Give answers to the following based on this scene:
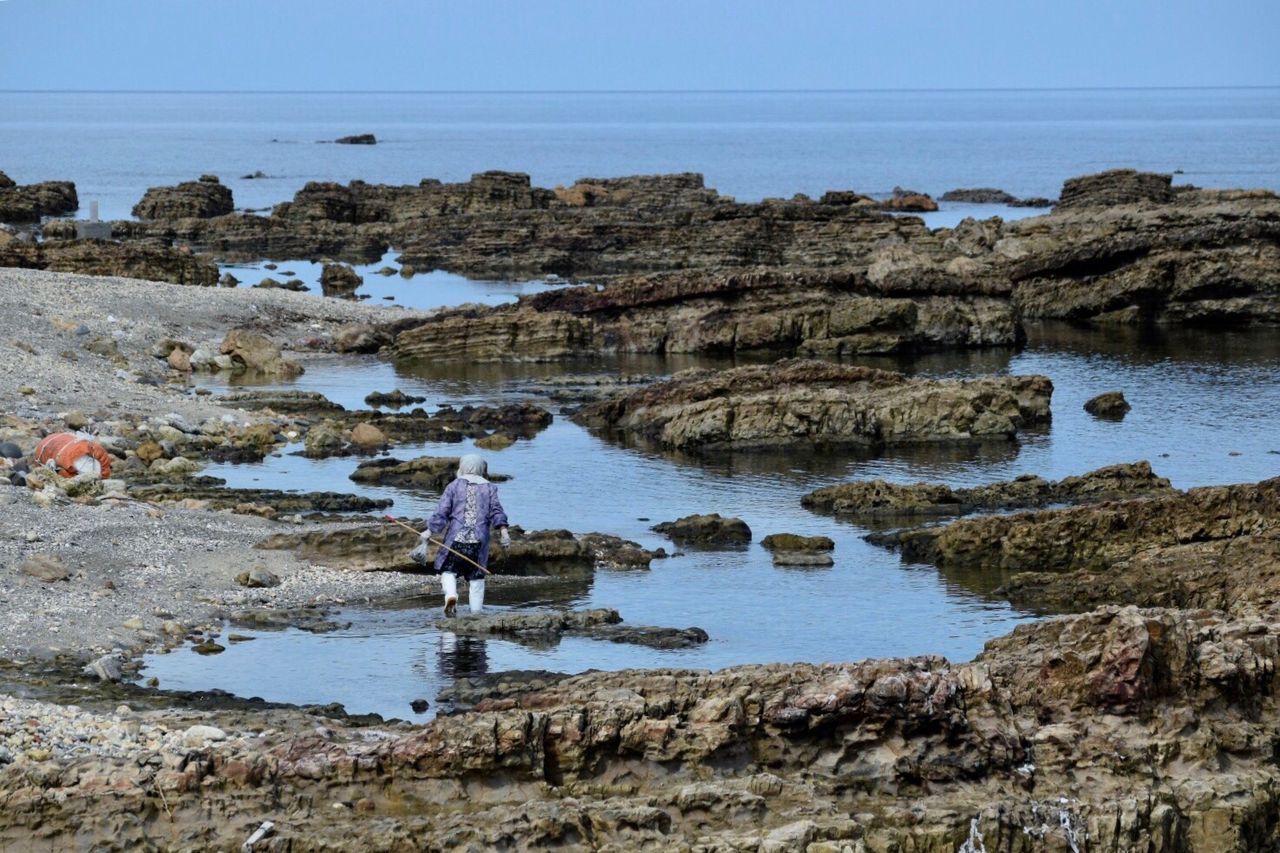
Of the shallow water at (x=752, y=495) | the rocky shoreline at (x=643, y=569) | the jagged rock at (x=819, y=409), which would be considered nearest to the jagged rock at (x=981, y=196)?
the rocky shoreline at (x=643, y=569)

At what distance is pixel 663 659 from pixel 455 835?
748 centimetres

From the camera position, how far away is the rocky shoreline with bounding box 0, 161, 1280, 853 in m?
11.5

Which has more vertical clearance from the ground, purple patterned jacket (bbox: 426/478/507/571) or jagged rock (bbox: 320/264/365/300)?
jagged rock (bbox: 320/264/365/300)

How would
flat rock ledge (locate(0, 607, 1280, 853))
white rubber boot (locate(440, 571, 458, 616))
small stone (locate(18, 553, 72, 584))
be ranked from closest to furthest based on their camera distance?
1. flat rock ledge (locate(0, 607, 1280, 853))
2. small stone (locate(18, 553, 72, 584))
3. white rubber boot (locate(440, 571, 458, 616))

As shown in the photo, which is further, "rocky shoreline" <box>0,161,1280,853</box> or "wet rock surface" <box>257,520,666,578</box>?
"wet rock surface" <box>257,520,666,578</box>

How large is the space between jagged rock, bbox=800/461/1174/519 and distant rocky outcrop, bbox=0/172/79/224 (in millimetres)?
73576

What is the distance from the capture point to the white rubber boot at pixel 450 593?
19.4 meters

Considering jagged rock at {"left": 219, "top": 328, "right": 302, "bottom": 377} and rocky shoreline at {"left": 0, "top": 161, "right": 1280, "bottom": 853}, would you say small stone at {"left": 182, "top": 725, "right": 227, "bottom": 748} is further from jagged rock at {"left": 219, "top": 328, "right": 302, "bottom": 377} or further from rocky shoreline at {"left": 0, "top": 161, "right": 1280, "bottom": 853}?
jagged rock at {"left": 219, "top": 328, "right": 302, "bottom": 377}

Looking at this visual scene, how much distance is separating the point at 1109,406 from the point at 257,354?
19971 mm

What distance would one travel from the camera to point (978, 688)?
12320mm

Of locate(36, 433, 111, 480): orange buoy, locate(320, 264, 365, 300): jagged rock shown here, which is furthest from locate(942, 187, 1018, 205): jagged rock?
locate(36, 433, 111, 480): orange buoy

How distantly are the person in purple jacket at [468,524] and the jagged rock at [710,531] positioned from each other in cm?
576

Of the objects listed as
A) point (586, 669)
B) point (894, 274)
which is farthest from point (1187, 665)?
point (894, 274)

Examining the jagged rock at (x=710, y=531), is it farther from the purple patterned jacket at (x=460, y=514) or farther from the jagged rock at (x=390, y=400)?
the jagged rock at (x=390, y=400)
